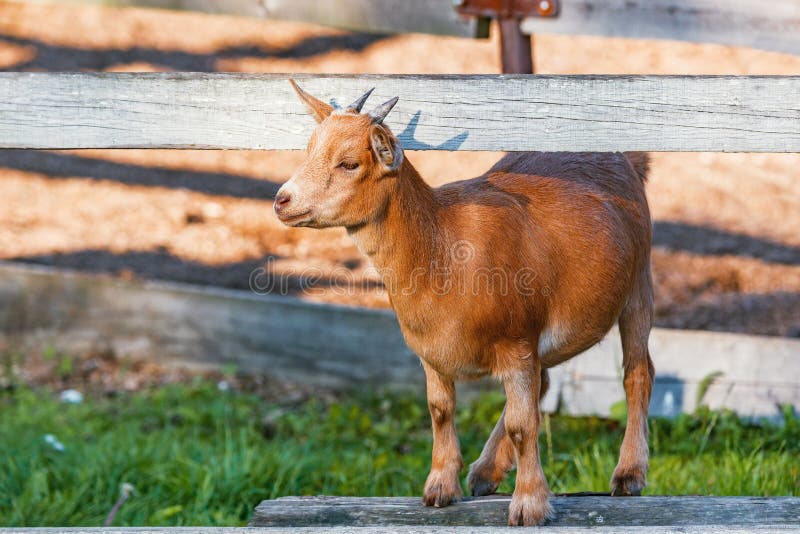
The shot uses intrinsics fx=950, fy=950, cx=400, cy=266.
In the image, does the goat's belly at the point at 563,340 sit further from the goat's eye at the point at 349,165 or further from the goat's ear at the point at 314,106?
the goat's ear at the point at 314,106

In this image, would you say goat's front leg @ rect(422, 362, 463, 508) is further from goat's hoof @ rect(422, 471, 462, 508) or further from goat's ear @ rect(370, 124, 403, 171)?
goat's ear @ rect(370, 124, 403, 171)

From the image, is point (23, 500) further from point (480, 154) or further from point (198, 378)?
point (480, 154)

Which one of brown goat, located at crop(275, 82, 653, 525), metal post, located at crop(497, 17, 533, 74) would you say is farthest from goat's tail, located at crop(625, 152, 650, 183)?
metal post, located at crop(497, 17, 533, 74)

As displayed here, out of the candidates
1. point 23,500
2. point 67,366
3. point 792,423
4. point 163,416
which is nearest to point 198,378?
point 163,416

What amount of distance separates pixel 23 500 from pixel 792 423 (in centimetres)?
408

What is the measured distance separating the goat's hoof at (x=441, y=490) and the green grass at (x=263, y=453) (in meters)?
1.30

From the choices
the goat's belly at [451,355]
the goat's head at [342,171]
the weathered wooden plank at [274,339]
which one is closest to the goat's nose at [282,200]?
the goat's head at [342,171]

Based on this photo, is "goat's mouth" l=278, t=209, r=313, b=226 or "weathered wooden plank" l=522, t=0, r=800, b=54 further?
"weathered wooden plank" l=522, t=0, r=800, b=54

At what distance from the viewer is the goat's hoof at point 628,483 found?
3.59 m

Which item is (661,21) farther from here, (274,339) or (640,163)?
(274,339)

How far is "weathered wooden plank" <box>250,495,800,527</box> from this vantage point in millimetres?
3182

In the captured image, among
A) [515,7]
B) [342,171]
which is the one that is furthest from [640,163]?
[515,7]

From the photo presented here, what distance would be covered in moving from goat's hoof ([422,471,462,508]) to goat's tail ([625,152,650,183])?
1540 mm

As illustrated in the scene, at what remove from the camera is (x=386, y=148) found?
285 centimetres
